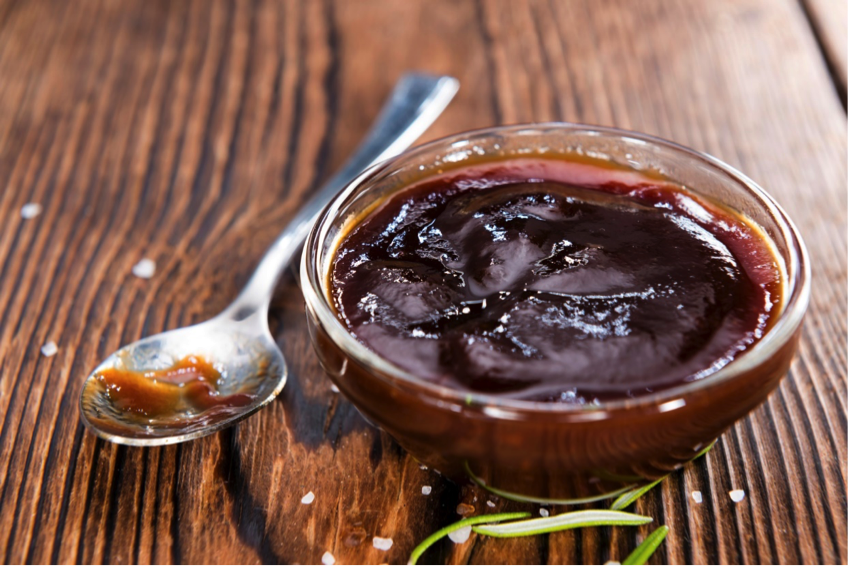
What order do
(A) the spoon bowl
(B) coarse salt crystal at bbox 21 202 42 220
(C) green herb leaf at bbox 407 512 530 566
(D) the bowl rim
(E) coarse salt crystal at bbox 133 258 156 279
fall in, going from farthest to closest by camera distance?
(B) coarse salt crystal at bbox 21 202 42 220 < (E) coarse salt crystal at bbox 133 258 156 279 < (A) the spoon bowl < (C) green herb leaf at bbox 407 512 530 566 < (D) the bowl rim

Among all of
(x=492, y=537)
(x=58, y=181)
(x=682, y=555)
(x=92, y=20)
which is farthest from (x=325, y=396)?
(x=92, y=20)

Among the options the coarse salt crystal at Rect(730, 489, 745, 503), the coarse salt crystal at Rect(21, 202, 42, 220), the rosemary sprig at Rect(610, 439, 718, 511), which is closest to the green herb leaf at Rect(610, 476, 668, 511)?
the rosemary sprig at Rect(610, 439, 718, 511)

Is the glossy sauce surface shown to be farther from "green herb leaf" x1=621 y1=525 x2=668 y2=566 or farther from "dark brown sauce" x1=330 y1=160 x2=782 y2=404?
"green herb leaf" x1=621 y1=525 x2=668 y2=566

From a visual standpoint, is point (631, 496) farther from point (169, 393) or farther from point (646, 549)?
point (169, 393)

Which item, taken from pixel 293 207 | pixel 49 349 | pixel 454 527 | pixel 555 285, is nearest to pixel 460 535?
pixel 454 527

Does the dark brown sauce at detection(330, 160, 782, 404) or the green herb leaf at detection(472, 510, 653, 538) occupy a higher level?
the dark brown sauce at detection(330, 160, 782, 404)

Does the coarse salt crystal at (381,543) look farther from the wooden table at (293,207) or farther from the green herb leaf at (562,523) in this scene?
the green herb leaf at (562,523)

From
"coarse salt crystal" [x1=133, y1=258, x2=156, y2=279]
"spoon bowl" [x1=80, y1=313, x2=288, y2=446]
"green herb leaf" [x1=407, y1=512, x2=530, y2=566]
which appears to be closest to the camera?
"green herb leaf" [x1=407, y1=512, x2=530, y2=566]

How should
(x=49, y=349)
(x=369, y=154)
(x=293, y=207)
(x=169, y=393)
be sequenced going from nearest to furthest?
(x=169, y=393)
(x=49, y=349)
(x=369, y=154)
(x=293, y=207)
